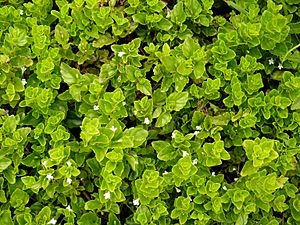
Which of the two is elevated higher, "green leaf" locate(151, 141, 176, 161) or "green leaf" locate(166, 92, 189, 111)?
"green leaf" locate(166, 92, 189, 111)

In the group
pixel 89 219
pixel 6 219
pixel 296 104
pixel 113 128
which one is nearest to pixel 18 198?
pixel 6 219

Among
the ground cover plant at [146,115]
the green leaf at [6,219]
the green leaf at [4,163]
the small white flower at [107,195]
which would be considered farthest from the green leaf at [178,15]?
the green leaf at [6,219]

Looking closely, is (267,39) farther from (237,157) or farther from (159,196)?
(159,196)

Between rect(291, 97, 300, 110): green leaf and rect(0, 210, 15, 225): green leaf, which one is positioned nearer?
rect(0, 210, 15, 225): green leaf

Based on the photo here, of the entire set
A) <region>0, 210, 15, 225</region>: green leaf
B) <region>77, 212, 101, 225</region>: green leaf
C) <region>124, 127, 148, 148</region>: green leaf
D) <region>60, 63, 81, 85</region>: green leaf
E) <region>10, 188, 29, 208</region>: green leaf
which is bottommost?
<region>77, 212, 101, 225</region>: green leaf

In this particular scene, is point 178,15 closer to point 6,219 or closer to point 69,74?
point 69,74

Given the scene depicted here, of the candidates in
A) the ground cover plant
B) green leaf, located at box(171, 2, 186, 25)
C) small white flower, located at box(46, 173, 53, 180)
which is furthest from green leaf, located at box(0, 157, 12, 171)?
green leaf, located at box(171, 2, 186, 25)

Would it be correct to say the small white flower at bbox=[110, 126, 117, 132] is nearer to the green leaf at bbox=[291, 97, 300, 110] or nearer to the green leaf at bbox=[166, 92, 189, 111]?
the green leaf at bbox=[166, 92, 189, 111]

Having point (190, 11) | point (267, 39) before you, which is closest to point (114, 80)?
point (190, 11)
